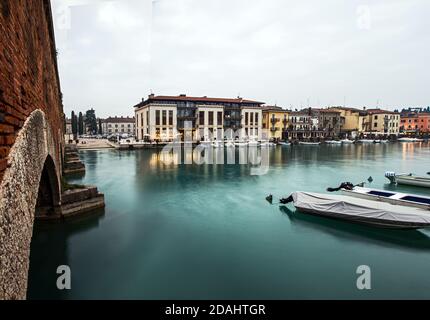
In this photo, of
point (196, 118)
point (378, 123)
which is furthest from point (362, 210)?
point (378, 123)

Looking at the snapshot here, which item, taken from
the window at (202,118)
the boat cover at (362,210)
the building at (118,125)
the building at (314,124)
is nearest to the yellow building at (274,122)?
the building at (314,124)

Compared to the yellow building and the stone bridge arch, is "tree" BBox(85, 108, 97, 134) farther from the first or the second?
the stone bridge arch

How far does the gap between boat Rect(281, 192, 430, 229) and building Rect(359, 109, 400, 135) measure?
363 feet

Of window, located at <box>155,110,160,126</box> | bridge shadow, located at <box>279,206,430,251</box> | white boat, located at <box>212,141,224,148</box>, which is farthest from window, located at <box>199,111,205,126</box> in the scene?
bridge shadow, located at <box>279,206,430,251</box>

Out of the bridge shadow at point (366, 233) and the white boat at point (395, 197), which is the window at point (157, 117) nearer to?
the white boat at point (395, 197)

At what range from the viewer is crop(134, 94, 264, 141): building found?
74.4 m

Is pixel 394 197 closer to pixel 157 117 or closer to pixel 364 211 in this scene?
pixel 364 211

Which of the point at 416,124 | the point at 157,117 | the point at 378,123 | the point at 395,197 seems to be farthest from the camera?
the point at 416,124

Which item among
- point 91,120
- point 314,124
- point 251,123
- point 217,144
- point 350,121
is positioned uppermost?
point 91,120

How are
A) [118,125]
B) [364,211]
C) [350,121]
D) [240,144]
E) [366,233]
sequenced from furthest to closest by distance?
[118,125] → [350,121] → [240,144] → [364,211] → [366,233]

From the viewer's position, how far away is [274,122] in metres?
93.6

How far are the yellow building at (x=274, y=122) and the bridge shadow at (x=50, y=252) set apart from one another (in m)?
81.3

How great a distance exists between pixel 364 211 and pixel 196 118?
218ft

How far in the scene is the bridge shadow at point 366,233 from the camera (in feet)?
45.3
